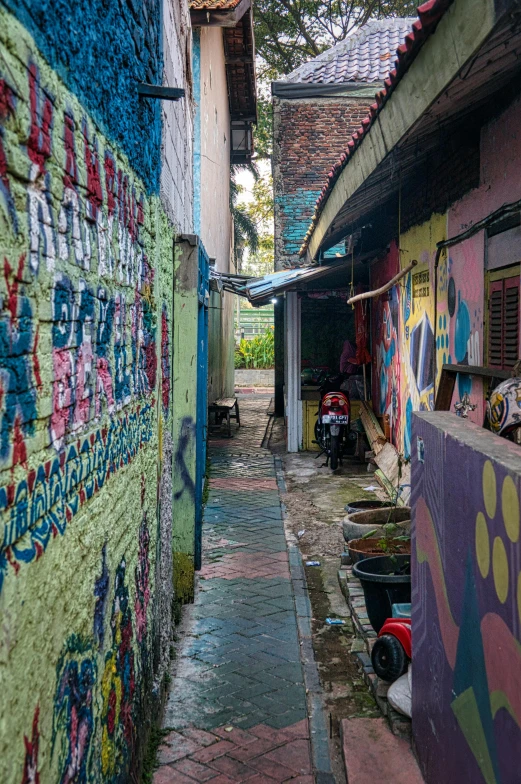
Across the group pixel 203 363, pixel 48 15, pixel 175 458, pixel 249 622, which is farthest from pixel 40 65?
pixel 203 363

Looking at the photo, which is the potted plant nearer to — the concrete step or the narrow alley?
the narrow alley

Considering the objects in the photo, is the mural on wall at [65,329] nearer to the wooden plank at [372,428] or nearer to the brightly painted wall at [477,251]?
the brightly painted wall at [477,251]

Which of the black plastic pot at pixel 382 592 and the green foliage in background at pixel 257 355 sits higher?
the green foliage in background at pixel 257 355

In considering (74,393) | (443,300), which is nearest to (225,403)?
(443,300)

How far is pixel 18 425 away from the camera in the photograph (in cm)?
169

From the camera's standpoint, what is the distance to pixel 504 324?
5141mm

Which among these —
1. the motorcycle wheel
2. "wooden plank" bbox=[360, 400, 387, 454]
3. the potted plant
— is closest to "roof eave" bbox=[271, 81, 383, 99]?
"wooden plank" bbox=[360, 400, 387, 454]

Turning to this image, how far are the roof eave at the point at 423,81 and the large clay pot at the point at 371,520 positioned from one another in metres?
3.07

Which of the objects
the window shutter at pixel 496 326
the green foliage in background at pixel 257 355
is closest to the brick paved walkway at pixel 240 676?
the window shutter at pixel 496 326

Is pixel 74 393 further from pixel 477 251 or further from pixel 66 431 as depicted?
pixel 477 251

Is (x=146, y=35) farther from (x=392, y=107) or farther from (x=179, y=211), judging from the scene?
(x=179, y=211)

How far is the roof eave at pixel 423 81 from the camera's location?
11.6ft

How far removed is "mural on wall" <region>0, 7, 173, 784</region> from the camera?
5.42 ft

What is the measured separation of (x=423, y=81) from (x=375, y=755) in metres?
3.82
